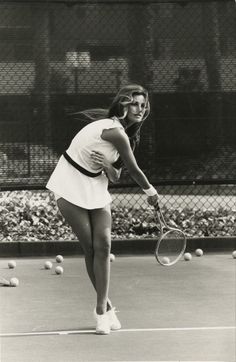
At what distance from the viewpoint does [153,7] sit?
10156 millimetres

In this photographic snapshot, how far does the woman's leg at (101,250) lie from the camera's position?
650cm

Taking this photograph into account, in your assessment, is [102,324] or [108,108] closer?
[102,324]

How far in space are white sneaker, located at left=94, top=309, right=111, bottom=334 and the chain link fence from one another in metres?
3.65

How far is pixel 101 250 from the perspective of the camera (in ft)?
21.4

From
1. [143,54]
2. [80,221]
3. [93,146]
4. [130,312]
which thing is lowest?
[130,312]

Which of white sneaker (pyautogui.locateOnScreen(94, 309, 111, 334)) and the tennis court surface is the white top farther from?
the tennis court surface

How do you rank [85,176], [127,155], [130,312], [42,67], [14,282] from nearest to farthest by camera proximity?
[127,155], [85,176], [130,312], [14,282], [42,67]

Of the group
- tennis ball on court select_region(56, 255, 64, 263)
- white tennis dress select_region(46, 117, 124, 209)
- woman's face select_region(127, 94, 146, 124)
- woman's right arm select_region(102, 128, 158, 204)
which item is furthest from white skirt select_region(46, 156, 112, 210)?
Answer: tennis ball on court select_region(56, 255, 64, 263)

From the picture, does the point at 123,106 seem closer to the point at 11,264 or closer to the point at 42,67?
the point at 11,264

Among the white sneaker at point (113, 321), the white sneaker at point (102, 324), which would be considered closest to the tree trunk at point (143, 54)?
the white sneaker at point (113, 321)

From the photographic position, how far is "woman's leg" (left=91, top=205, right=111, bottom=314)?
6496mm

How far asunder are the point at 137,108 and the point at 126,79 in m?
3.68

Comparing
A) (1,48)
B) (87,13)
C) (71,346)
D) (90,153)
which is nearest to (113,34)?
(87,13)

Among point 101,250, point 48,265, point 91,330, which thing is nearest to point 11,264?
point 48,265
